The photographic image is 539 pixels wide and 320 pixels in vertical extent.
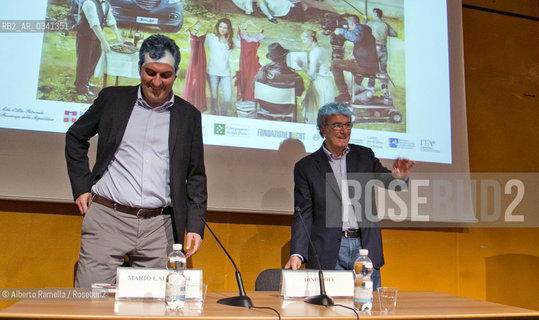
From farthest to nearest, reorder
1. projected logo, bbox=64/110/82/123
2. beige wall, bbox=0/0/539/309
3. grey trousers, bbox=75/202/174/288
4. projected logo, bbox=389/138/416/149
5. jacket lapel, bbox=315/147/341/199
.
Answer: projected logo, bbox=389/138/416/149, beige wall, bbox=0/0/539/309, projected logo, bbox=64/110/82/123, jacket lapel, bbox=315/147/341/199, grey trousers, bbox=75/202/174/288

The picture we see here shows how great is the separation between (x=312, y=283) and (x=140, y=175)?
0.86 m

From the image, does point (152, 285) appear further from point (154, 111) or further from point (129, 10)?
point (129, 10)

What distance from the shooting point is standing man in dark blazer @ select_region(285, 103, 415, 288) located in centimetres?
259


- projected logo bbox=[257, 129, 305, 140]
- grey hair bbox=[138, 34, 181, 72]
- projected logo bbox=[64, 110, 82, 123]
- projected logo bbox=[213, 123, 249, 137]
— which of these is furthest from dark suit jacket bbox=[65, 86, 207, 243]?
projected logo bbox=[257, 129, 305, 140]

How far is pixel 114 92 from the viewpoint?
7.43 feet

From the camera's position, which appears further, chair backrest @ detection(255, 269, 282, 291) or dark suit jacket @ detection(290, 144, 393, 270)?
dark suit jacket @ detection(290, 144, 393, 270)

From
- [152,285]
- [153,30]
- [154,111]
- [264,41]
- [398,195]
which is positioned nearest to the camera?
[152,285]

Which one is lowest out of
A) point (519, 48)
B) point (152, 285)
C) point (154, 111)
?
point (152, 285)

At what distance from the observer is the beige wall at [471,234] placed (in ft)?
10.2

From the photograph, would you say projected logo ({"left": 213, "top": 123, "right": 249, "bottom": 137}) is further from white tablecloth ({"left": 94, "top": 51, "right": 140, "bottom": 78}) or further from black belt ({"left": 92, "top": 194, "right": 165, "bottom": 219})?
black belt ({"left": 92, "top": 194, "right": 165, "bottom": 219})

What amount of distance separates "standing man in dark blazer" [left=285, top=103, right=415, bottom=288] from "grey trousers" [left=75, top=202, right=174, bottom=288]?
0.66 meters

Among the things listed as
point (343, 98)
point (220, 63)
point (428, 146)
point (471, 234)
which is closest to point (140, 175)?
point (220, 63)

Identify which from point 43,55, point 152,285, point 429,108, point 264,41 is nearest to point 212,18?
point 264,41

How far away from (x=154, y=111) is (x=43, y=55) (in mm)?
1138
